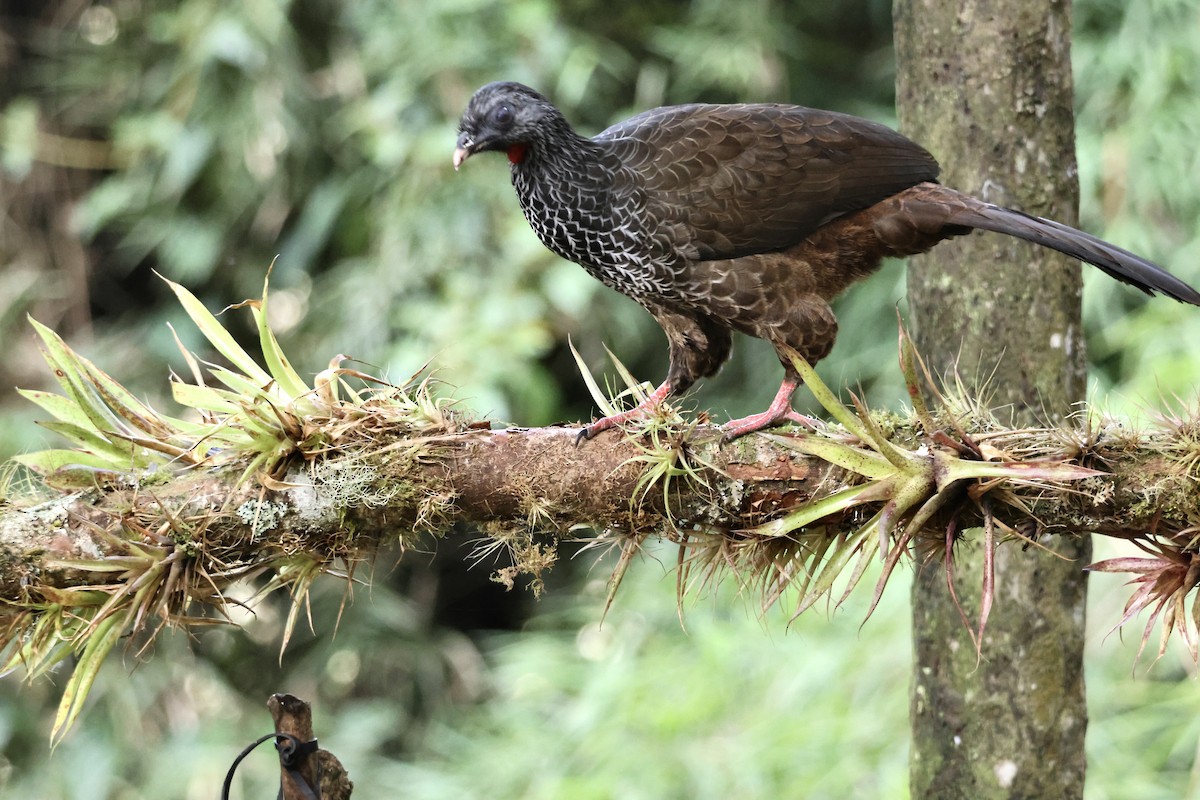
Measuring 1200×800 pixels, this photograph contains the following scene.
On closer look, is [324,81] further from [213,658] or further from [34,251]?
[213,658]

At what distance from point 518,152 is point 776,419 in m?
0.83

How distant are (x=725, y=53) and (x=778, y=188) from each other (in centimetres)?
257

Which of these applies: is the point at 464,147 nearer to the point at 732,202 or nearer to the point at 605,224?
the point at 605,224

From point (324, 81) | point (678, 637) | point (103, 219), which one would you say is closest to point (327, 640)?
point (678, 637)

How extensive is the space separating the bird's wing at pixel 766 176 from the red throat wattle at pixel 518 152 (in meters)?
0.20

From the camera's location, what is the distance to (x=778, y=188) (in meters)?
2.53

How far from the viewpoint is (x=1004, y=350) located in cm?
239

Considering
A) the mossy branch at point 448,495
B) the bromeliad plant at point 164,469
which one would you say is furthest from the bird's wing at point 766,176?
the bromeliad plant at point 164,469

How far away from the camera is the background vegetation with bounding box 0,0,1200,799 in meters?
4.05

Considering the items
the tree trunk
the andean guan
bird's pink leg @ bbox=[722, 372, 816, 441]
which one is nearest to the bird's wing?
the andean guan

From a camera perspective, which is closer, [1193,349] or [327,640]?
[1193,349]

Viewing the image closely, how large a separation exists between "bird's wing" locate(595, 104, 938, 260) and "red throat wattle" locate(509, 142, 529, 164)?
203 mm

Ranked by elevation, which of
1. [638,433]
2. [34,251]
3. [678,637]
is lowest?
[678,637]

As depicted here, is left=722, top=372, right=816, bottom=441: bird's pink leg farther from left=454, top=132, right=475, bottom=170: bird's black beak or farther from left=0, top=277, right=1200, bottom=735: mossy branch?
left=454, top=132, right=475, bottom=170: bird's black beak
